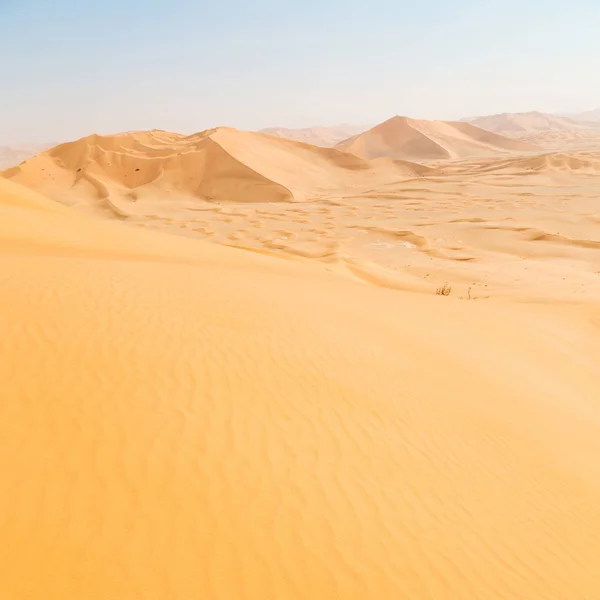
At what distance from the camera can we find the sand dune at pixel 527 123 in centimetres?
9650

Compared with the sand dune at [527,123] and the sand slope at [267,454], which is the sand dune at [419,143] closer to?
the sand dune at [527,123]

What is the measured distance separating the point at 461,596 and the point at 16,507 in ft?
7.28

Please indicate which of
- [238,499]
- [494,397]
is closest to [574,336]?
[494,397]

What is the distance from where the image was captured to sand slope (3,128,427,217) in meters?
25.0

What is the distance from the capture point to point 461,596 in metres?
2.48

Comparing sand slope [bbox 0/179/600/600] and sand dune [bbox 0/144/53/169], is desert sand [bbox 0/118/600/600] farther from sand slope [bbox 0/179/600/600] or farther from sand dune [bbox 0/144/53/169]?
sand dune [bbox 0/144/53/169]

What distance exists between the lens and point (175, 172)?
27000 millimetres

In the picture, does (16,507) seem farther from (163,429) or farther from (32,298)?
(32,298)

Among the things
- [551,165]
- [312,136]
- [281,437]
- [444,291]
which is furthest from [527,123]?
[281,437]

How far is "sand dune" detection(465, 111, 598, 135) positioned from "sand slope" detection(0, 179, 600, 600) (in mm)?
98274

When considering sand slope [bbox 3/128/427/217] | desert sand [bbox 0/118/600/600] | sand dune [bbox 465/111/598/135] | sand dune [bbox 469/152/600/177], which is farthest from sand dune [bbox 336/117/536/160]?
desert sand [bbox 0/118/600/600]

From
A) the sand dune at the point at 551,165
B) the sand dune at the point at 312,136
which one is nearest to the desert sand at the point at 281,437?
the sand dune at the point at 551,165

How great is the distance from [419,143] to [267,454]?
52030 millimetres

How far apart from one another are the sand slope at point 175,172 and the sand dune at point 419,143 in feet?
61.5
